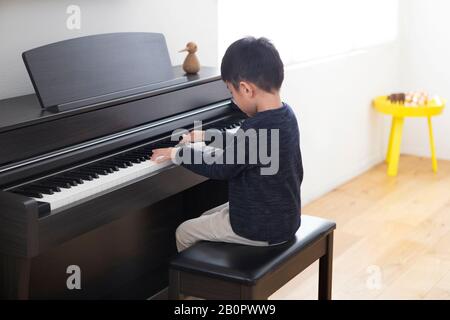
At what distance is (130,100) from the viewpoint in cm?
240

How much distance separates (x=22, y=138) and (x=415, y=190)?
2.98 meters

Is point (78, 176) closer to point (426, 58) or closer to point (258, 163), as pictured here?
point (258, 163)

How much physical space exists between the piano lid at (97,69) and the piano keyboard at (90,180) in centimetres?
20

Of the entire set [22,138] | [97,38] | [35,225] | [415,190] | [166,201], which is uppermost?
[97,38]

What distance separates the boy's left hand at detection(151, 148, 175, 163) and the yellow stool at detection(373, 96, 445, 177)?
2696 millimetres

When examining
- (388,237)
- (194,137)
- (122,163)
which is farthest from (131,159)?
(388,237)

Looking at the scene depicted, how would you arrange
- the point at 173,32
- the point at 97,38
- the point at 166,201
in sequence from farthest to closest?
the point at 173,32
the point at 166,201
the point at 97,38

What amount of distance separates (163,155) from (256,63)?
1.36 ft

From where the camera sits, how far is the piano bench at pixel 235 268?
2.10m

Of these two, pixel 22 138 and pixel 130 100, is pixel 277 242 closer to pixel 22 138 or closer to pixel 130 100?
pixel 130 100

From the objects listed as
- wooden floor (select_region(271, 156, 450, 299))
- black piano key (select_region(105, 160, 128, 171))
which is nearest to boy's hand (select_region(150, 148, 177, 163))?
black piano key (select_region(105, 160, 128, 171))

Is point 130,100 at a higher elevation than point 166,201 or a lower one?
higher

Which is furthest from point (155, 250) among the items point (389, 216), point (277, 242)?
point (389, 216)

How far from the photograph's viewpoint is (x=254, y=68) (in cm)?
217
